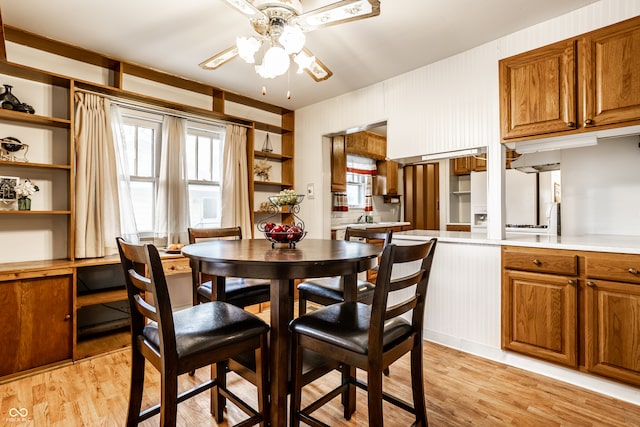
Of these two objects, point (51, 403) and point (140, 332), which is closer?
point (140, 332)

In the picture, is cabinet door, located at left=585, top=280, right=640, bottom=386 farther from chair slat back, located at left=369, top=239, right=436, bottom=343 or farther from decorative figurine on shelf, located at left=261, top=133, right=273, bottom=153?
decorative figurine on shelf, located at left=261, top=133, right=273, bottom=153

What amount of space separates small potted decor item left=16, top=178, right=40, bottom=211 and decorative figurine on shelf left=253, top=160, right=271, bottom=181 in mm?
2099

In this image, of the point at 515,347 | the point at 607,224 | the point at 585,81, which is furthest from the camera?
the point at 607,224

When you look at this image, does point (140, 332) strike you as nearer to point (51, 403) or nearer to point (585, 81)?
point (51, 403)

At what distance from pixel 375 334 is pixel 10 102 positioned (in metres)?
3.06

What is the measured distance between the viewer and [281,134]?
4.43 m

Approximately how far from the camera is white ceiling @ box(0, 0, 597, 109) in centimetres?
214

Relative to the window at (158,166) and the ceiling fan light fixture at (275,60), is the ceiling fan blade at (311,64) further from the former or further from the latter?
the window at (158,166)

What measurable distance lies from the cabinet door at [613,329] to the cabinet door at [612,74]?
1068 millimetres

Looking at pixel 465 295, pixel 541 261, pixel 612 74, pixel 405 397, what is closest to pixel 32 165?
pixel 405 397

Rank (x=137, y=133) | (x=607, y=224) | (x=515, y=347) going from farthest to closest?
(x=137, y=133) < (x=607, y=224) < (x=515, y=347)

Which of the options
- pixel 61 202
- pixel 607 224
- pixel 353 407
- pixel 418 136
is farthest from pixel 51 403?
pixel 607 224

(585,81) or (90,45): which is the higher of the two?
(90,45)

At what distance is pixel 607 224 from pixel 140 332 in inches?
133
